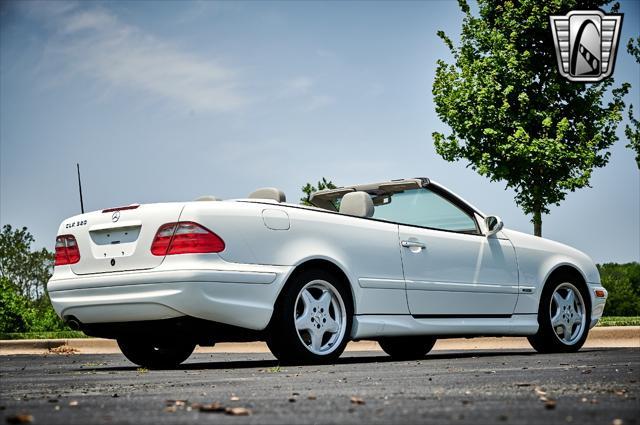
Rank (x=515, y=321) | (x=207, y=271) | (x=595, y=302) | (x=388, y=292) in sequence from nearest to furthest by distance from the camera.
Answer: (x=207, y=271)
(x=388, y=292)
(x=515, y=321)
(x=595, y=302)

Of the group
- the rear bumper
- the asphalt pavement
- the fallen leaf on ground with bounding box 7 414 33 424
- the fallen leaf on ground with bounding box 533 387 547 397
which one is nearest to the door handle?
the rear bumper

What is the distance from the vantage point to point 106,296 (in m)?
6.86


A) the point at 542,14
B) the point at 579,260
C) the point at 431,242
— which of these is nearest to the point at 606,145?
the point at 542,14

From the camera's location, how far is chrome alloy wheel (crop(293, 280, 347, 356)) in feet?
23.2

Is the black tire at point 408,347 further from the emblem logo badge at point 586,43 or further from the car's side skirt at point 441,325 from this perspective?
the emblem logo badge at point 586,43

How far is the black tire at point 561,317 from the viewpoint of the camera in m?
9.05

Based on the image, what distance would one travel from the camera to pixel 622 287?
4012cm

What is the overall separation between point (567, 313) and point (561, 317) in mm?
110

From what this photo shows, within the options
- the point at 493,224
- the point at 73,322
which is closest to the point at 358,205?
the point at 493,224

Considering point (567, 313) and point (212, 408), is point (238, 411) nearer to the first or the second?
point (212, 408)

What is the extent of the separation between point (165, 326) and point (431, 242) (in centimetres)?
263

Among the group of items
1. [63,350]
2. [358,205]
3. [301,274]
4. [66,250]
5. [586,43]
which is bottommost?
[63,350]

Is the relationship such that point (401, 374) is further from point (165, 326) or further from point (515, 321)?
point (515, 321)

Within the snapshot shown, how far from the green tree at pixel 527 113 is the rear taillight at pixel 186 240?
688 inches
